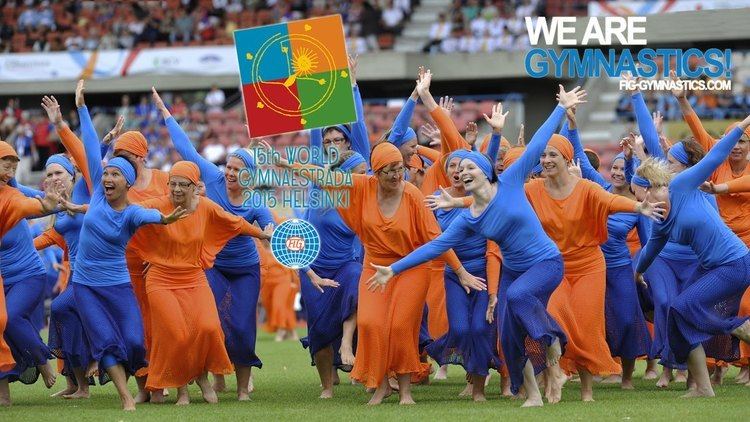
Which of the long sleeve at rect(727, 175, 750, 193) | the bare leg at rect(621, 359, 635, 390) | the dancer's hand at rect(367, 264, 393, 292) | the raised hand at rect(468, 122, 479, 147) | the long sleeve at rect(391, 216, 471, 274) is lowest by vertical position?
the bare leg at rect(621, 359, 635, 390)

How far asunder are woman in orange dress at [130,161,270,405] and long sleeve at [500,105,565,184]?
252 cm

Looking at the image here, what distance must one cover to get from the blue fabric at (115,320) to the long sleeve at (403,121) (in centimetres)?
274

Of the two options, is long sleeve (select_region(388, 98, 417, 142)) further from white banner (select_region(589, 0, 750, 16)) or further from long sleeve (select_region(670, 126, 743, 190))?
white banner (select_region(589, 0, 750, 16))

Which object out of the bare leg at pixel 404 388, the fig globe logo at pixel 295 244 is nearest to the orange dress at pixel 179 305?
the fig globe logo at pixel 295 244

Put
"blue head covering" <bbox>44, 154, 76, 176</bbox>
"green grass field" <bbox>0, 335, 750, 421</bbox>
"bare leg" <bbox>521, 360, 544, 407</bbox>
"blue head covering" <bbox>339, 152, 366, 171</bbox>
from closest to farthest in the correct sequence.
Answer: "green grass field" <bbox>0, 335, 750, 421</bbox>
"bare leg" <bbox>521, 360, 544, 407</bbox>
"blue head covering" <bbox>339, 152, 366, 171</bbox>
"blue head covering" <bbox>44, 154, 76, 176</bbox>

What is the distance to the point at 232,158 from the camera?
40.6ft

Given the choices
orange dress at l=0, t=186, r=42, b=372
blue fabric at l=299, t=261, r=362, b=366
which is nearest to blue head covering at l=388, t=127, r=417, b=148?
blue fabric at l=299, t=261, r=362, b=366

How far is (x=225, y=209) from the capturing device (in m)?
12.5

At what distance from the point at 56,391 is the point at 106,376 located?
1.28m

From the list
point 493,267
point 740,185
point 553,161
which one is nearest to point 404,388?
point 493,267

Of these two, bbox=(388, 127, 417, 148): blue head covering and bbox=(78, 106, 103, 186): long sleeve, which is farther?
bbox=(388, 127, 417, 148): blue head covering

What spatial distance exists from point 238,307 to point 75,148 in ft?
6.34

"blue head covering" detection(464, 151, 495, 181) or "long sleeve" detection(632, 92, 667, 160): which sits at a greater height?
"long sleeve" detection(632, 92, 667, 160)

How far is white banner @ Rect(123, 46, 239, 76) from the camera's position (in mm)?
34969
